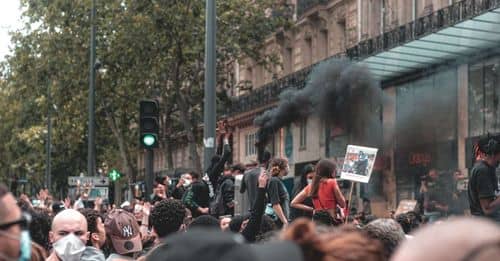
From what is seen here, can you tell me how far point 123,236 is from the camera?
6793 mm

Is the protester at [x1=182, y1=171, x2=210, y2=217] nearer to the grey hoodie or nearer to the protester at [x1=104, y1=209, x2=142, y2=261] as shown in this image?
the protester at [x1=104, y1=209, x2=142, y2=261]

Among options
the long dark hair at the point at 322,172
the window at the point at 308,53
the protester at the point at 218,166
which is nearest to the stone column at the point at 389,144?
the protester at the point at 218,166

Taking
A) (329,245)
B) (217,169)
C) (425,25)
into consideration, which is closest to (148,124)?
(217,169)

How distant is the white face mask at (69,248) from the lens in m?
5.90

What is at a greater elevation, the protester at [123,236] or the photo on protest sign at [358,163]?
the photo on protest sign at [358,163]

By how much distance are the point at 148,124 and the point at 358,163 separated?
3.39 metres

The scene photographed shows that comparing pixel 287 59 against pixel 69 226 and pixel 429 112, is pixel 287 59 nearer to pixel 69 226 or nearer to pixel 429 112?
pixel 429 112

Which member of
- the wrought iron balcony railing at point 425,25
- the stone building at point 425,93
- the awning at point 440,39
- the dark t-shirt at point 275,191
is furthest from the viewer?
the wrought iron balcony railing at point 425,25

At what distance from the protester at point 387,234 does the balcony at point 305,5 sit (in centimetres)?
3216

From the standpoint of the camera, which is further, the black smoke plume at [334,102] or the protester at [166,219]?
Result: the black smoke plume at [334,102]

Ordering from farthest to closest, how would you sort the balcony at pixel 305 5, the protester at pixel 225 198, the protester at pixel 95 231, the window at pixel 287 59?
1. the window at pixel 287 59
2. the balcony at pixel 305 5
3. the protester at pixel 225 198
4. the protester at pixel 95 231

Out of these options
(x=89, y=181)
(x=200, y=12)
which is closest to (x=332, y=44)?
(x=200, y=12)

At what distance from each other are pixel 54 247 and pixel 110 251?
1.14 m

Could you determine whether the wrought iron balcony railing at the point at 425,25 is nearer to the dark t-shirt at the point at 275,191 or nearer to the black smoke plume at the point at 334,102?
the black smoke plume at the point at 334,102
